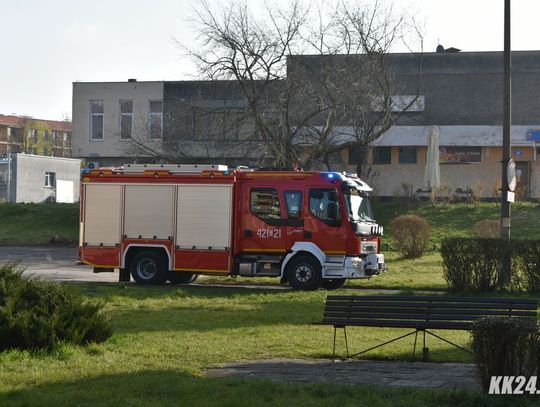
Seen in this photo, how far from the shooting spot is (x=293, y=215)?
2431 cm

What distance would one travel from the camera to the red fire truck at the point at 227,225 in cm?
2417

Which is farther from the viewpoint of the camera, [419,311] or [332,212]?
[332,212]

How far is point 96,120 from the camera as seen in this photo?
59.3 meters

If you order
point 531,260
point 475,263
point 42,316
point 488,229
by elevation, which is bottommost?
point 42,316

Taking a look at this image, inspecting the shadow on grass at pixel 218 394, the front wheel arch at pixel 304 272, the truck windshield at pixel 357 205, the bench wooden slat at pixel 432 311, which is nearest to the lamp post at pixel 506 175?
the truck windshield at pixel 357 205

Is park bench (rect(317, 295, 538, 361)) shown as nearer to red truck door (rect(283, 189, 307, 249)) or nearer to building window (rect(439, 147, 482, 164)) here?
red truck door (rect(283, 189, 307, 249))

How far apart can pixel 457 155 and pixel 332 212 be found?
27.3 m

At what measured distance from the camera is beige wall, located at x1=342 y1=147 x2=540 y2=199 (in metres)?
49.3

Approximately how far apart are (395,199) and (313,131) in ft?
24.8

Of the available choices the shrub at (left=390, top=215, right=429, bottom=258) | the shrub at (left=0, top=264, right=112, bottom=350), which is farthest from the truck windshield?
the shrub at (left=0, top=264, right=112, bottom=350)

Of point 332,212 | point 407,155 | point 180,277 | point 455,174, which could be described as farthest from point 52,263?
point 455,174

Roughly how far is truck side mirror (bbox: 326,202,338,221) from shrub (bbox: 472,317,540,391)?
1492 centimetres

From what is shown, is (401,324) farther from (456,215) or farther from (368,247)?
(456,215)

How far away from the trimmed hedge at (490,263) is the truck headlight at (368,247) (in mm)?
2537
